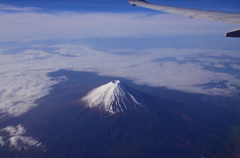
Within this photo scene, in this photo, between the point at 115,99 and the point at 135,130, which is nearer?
the point at 135,130

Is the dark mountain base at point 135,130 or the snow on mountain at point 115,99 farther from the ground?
the snow on mountain at point 115,99

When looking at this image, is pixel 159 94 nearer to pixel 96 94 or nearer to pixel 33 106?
pixel 96 94

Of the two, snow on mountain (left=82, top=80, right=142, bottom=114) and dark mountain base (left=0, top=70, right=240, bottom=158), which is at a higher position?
snow on mountain (left=82, top=80, right=142, bottom=114)

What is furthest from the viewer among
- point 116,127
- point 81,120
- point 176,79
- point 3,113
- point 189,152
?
Result: point 176,79

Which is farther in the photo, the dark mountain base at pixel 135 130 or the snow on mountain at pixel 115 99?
the snow on mountain at pixel 115 99

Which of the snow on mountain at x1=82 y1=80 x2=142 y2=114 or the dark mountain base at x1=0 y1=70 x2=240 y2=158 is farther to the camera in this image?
the snow on mountain at x1=82 y1=80 x2=142 y2=114

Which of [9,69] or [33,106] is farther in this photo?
[9,69]

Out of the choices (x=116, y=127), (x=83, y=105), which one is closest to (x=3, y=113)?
(x=83, y=105)

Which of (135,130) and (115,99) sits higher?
(115,99)
